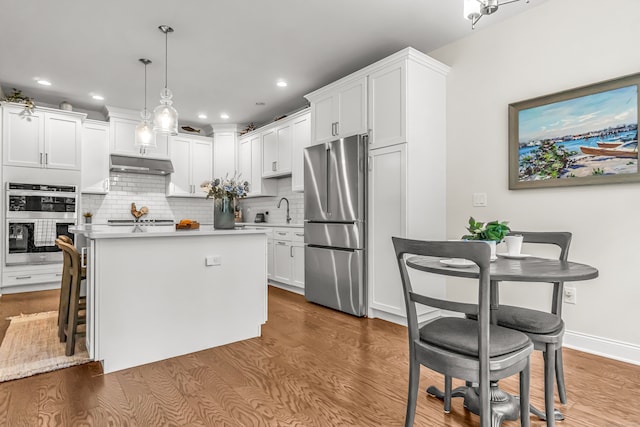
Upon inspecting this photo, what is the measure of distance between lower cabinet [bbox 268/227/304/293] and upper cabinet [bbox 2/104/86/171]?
300cm

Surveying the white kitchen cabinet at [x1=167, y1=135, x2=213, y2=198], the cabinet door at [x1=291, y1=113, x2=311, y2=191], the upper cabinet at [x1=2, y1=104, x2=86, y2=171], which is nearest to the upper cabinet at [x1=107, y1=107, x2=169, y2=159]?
the upper cabinet at [x1=2, y1=104, x2=86, y2=171]

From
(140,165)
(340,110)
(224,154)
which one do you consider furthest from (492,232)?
(224,154)

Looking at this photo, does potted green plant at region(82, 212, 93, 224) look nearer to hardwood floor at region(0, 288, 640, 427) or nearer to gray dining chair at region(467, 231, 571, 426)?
hardwood floor at region(0, 288, 640, 427)

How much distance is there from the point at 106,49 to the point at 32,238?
271 centimetres

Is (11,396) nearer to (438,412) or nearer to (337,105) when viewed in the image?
(438,412)

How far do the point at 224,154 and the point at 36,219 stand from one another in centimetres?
287

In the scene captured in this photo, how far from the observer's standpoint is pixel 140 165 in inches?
221

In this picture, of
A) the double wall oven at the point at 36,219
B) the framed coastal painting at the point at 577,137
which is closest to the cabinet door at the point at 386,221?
the framed coastal painting at the point at 577,137

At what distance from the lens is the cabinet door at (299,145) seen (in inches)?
191

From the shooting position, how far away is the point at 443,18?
10.3 ft

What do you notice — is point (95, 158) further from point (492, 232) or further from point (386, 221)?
point (492, 232)

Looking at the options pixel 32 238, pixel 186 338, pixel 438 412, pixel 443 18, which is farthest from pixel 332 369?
pixel 32 238

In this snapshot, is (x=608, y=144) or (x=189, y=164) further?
(x=189, y=164)

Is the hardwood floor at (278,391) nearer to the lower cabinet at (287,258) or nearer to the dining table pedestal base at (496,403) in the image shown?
the dining table pedestal base at (496,403)
